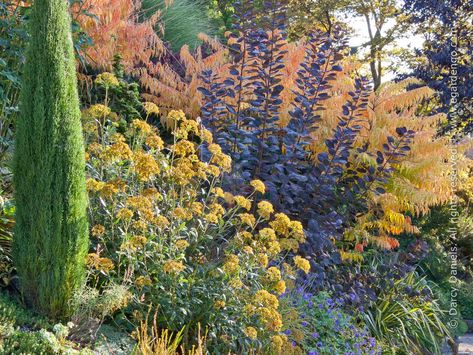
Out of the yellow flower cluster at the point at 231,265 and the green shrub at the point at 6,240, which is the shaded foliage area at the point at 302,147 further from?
the green shrub at the point at 6,240

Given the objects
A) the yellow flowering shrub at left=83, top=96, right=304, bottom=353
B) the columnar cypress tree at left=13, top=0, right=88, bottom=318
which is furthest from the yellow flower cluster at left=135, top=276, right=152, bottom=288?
the columnar cypress tree at left=13, top=0, right=88, bottom=318

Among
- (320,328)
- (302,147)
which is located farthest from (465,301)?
(320,328)

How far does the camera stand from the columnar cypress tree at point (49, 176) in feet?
12.4

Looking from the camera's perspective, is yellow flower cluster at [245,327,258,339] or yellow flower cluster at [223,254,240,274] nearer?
yellow flower cluster at [245,327,258,339]

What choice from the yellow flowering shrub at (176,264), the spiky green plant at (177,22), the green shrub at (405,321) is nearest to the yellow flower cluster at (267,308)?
the yellow flowering shrub at (176,264)

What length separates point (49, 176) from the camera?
3.79 metres

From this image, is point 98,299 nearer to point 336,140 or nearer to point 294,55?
point 336,140

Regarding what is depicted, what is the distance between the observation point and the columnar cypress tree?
379 centimetres

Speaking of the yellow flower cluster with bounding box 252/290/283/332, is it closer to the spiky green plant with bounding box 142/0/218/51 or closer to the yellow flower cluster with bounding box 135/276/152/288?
the yellow flower cluster with bounding box 135/276/152/288

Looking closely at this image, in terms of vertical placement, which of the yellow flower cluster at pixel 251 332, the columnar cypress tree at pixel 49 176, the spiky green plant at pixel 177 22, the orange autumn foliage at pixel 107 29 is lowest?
the yellow flower cluster at pixel 251 332

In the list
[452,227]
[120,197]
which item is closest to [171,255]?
[120,197]

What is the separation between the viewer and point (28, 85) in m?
3.92

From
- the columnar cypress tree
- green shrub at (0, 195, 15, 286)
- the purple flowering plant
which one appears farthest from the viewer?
the purple flowering plant

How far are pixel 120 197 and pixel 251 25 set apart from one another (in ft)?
11.1
